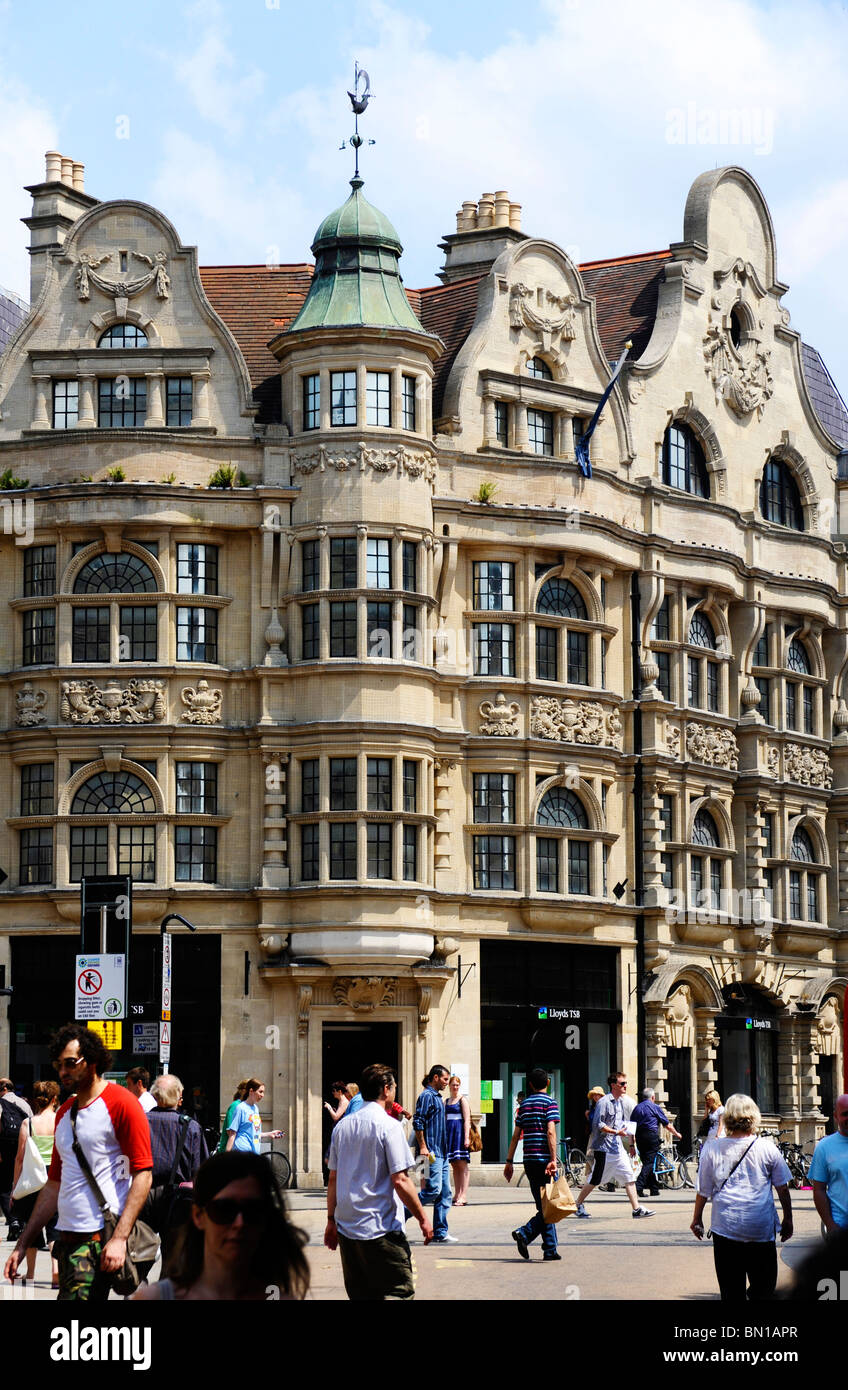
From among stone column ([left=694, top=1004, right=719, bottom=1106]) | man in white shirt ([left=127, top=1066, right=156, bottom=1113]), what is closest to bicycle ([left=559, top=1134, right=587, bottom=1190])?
stone column ([left=694, top=1004, right=719, bottom=1106])

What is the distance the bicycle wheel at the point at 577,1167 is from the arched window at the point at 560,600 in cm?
1180

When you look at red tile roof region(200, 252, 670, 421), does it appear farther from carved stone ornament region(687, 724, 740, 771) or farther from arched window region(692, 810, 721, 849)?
arched window region(692, 810, 721, 849)

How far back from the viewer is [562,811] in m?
48.7

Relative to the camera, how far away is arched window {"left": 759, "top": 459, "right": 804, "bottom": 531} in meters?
56.4

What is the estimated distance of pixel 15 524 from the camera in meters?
45.9

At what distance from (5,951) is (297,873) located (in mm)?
6316

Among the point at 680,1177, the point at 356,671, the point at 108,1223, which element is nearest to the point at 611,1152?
the point at 680,1177

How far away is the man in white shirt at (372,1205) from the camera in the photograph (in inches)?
557

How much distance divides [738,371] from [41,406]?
1811 cm

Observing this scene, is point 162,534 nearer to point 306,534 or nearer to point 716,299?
point 306,534

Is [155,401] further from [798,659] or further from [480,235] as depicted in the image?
[798,659]
